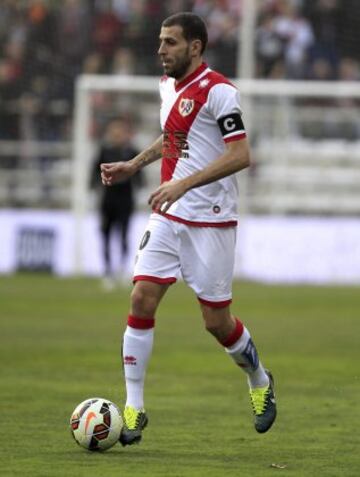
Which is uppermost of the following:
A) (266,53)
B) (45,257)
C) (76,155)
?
(266,53)

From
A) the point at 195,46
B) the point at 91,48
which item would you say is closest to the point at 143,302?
the point at 195,46

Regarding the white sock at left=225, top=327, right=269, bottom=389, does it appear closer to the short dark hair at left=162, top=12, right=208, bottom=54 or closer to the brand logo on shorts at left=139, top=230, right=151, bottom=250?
the brand logo on shorts at left=139, top=230, right=151, bottom=250

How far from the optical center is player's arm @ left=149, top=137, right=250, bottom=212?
7875 millimetres

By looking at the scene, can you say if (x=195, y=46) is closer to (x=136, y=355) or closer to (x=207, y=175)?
(x=207, y=175)

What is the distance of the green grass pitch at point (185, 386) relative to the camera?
772 centimetres

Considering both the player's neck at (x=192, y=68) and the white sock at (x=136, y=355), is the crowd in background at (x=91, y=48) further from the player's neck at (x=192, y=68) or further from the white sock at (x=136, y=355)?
the white sock at (x=136, y=355)

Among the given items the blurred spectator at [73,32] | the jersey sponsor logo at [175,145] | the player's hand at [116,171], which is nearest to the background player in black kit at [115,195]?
the blurred spectator at [73,32]

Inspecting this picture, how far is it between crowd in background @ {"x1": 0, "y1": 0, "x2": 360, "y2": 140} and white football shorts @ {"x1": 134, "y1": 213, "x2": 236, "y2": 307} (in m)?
18.5

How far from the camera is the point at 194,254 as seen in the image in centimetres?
834

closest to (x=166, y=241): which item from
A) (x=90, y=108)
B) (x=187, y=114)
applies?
(x=187, y=114)

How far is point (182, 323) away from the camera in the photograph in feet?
56.3

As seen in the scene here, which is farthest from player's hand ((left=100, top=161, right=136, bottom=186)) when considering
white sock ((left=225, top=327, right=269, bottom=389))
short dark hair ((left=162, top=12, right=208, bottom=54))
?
white sock ((left=225, top=327, right=269, bottom=389))

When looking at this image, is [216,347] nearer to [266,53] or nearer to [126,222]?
[126,222]

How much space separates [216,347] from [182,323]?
2327mm
